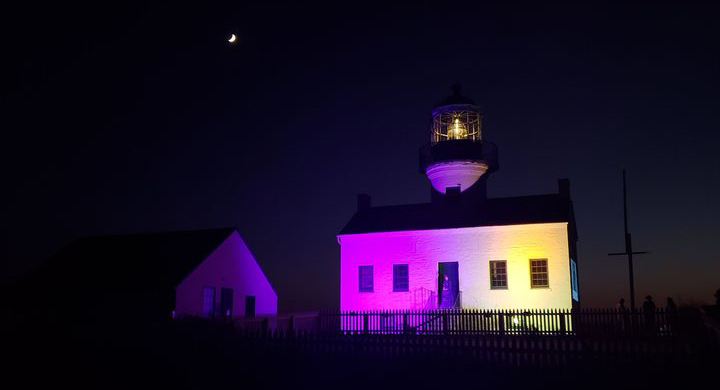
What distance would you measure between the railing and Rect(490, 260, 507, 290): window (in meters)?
2.48

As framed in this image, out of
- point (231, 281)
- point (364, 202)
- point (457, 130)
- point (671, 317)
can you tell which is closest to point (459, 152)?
point (457, 130)

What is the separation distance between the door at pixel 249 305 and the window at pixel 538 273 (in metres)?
13.9

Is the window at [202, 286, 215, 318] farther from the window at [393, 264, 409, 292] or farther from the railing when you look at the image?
the window at [393, 264, 409, 292]

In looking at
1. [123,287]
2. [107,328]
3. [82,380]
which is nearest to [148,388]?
[82,380]

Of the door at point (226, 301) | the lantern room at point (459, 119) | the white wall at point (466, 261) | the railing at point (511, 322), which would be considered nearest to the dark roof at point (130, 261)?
the door at point (226, 301)

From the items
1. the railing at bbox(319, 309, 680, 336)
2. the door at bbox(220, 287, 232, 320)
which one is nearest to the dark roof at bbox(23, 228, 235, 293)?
the door at bbox(220, 287, 232, 320)

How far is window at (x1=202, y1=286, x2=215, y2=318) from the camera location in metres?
28.3

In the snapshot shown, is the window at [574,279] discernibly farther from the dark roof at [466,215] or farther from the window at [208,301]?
the window at [208,301]

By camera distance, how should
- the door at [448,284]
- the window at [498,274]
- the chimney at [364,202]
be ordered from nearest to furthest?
the window at [498,274] → the door at [448,284] → the chimney at [364,202]

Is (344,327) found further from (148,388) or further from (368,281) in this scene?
(148,388)

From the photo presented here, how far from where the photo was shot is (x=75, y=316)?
2423cm

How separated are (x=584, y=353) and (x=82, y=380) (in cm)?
1118

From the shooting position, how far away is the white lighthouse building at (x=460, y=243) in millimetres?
27422

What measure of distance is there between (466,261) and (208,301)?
1160 centimetres
